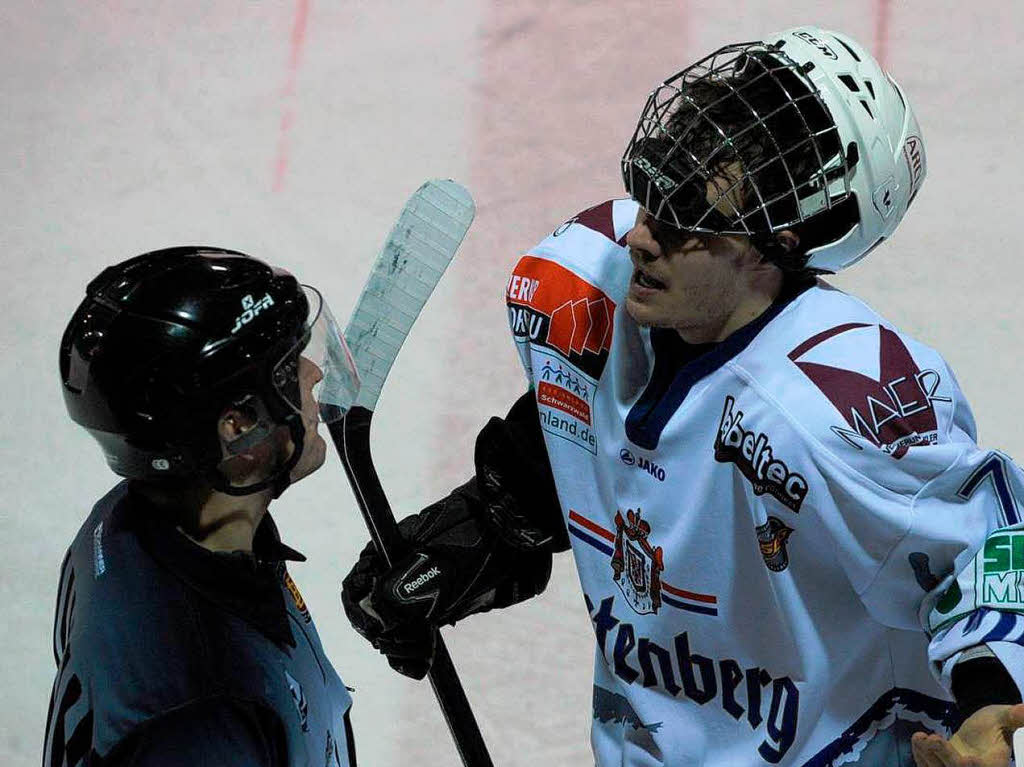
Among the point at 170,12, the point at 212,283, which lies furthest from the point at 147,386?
the point at 170,12

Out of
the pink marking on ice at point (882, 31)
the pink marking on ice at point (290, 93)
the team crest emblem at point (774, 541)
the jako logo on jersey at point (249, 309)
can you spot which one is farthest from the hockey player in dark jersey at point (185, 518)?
the pink marking on ice at point (882, 31)

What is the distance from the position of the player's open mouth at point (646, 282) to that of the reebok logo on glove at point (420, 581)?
21.6 inches

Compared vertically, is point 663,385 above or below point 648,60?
above

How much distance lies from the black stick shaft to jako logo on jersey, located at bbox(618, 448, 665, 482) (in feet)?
1.20

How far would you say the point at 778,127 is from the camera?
5.51ft

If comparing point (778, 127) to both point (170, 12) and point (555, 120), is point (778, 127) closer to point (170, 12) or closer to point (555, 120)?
point (555, 120)

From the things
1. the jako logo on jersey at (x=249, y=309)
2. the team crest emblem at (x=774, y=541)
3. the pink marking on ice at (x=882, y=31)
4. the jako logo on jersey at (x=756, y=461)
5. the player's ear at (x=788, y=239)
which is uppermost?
the jako logo on jersey at (x=249, y=309)

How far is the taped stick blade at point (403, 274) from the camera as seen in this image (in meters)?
2.03

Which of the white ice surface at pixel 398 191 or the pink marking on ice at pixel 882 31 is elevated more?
the pink marking on ice at pixel 882 31

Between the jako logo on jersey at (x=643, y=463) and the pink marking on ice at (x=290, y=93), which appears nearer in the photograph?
the jako logo on jersey at (x=643, y=463)

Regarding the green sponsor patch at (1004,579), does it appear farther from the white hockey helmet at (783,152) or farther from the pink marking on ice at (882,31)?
the pink marking on ice at (882,31)

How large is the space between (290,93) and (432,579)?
6.12 feet

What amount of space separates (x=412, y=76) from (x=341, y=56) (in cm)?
19

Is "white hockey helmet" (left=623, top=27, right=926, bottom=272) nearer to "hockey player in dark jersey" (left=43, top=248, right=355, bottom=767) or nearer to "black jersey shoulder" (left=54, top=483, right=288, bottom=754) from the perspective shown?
"hockey player in dark jersey" (left=43, top=248, right=355, bottom=767)
